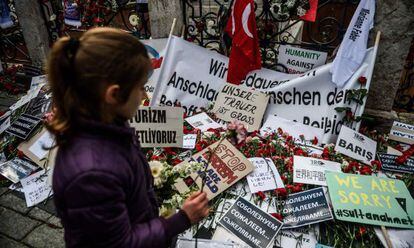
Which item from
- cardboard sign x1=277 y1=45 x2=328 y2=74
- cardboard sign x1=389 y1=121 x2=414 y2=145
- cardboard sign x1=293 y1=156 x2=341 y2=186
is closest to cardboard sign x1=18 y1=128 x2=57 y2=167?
cardboard sign x1=293 y1=156 x2=341 y2=186

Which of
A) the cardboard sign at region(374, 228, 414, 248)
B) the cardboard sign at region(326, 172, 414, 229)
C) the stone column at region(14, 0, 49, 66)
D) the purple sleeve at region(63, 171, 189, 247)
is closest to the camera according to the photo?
the purple sleeve at region(63, 171, 189, 247)

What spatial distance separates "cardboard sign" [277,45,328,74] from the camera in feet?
12.8

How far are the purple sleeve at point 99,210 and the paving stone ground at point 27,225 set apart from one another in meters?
1.90

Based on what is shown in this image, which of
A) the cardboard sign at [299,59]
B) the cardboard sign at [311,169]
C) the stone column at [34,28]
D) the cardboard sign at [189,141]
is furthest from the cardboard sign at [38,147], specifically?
the cardboard sign at [299,59]

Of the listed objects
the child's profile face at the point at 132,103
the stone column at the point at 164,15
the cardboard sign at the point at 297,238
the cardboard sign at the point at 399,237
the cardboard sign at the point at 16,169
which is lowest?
the cardboard sign at the point at 16,169

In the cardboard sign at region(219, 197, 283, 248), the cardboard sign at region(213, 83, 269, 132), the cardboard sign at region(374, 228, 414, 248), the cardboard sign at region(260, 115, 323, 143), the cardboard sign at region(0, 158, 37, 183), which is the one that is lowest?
the cardboard sign at region(0, 158, 37, 183)

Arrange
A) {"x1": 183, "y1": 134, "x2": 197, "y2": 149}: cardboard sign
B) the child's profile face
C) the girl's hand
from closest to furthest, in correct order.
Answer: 1. the child's profile face
2. the girl's hand
3. {"x1": 183, "y1": 134, "x2": 197, "y2": 149}: cardboard sign

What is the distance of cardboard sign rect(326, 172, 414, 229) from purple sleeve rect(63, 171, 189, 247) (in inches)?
84.9

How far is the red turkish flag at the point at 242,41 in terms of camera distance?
380cm

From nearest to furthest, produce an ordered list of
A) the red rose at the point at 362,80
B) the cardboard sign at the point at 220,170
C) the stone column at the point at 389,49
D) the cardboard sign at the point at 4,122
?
the cardboard sign at the point at 220,170
the stone column at the point at 389,49
the red rose at the point at 362,80
the cardboard sign at the point at 4,122

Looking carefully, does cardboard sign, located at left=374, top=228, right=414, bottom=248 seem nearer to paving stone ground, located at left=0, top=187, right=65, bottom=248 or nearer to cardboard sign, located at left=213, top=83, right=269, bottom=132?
cardboard sign, located at left=213, top=83, right=269, bottom=132

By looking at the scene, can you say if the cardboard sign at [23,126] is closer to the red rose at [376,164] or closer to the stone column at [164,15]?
the stone column at [164,15]

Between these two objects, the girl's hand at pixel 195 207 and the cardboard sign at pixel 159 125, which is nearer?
the girl's hand at pixel 195 207

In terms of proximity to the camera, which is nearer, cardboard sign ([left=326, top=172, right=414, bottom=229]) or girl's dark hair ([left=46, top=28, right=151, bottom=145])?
girl's dark hair ([left=46, top=28, right=151, bottom=145])
